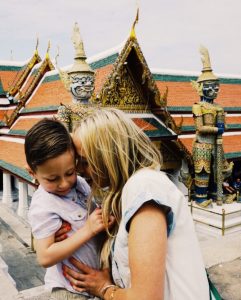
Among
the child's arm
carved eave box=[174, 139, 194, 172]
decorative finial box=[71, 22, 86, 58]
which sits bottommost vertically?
carved eave box=[174, 139, 194, 172]

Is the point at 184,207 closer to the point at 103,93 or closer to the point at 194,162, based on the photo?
the point at 103,93

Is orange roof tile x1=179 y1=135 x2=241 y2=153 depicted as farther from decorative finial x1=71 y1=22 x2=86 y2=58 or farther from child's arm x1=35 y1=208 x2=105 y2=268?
child's arm x1=35 y1=208 x2=105 y2=268

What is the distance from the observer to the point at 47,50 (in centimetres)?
1242

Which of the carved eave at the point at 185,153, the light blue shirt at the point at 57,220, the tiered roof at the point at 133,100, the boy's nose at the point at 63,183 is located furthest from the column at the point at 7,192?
the boy's nose at the point at 63,183

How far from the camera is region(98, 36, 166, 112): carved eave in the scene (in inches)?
307

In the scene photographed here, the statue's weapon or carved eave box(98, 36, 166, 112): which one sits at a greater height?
carved eave box(98, 36, 166, 112)

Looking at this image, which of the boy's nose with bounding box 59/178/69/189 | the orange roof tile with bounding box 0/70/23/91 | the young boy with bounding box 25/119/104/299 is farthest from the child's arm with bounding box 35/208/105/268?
the orange roof tile with bounding box 0/70/23/91

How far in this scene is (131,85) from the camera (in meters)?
8.67

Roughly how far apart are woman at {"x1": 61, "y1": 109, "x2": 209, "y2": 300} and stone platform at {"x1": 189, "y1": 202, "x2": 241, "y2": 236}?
7.28 m

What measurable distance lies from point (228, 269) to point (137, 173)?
12.1 ft

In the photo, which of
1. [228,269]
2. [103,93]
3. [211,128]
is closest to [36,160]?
[228,269]

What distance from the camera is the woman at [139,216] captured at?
1.08 m

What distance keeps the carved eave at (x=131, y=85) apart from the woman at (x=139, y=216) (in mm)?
6389

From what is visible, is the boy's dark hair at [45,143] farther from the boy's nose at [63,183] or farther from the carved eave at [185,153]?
the carved eave at [185,153]
